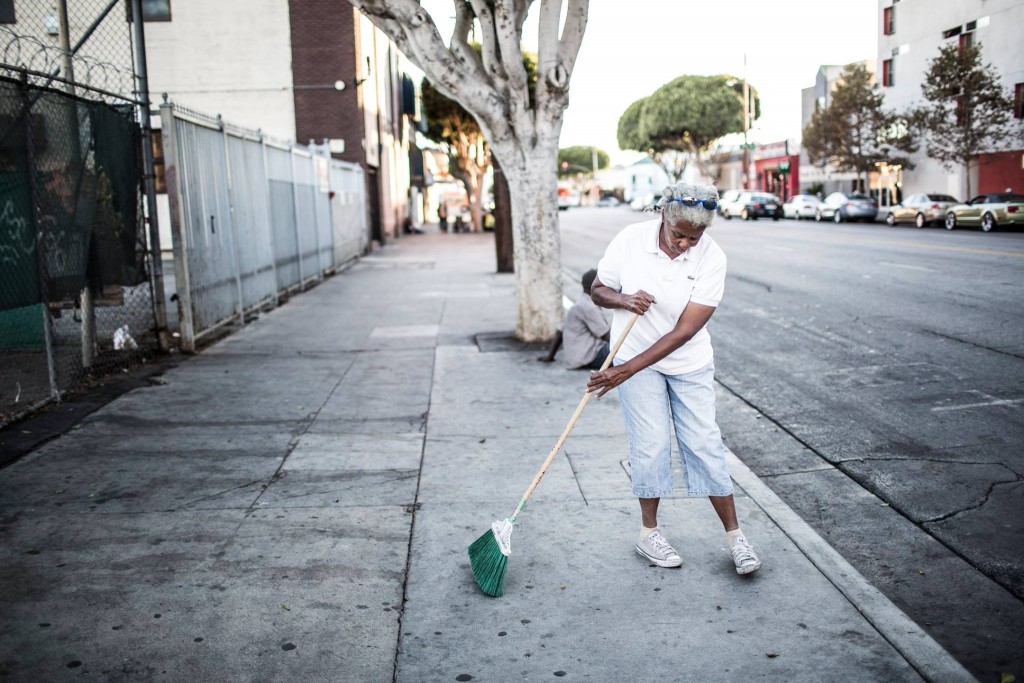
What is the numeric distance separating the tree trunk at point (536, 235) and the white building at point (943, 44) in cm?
3179

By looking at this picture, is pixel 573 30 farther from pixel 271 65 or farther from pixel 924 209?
pixel 924 209

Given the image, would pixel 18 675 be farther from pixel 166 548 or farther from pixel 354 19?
pixel 354 19

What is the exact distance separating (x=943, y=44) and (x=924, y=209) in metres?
11.2

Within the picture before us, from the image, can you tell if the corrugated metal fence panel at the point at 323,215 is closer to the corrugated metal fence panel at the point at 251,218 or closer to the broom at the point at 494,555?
the corrugated metal fence panel at the point at 251,218

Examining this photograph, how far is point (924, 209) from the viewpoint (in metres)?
33.5

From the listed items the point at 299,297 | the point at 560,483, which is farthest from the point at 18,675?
the point at 299,297

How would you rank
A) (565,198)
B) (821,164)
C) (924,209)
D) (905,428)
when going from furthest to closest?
(565,198) < (821,164) < (924,209) < (905,428)

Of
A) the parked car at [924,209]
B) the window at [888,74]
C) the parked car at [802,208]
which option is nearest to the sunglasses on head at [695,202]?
the parked car at [924,209]

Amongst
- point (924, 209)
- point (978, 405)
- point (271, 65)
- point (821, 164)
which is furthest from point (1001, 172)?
point (978, 405)

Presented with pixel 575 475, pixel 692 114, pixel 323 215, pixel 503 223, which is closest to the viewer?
pixel 575 475

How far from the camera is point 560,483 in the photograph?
5.52 metres

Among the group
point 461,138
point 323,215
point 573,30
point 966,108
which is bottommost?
point 323,215

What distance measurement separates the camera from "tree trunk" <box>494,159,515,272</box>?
56.2 ft

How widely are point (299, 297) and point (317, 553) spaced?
11.9 meters
